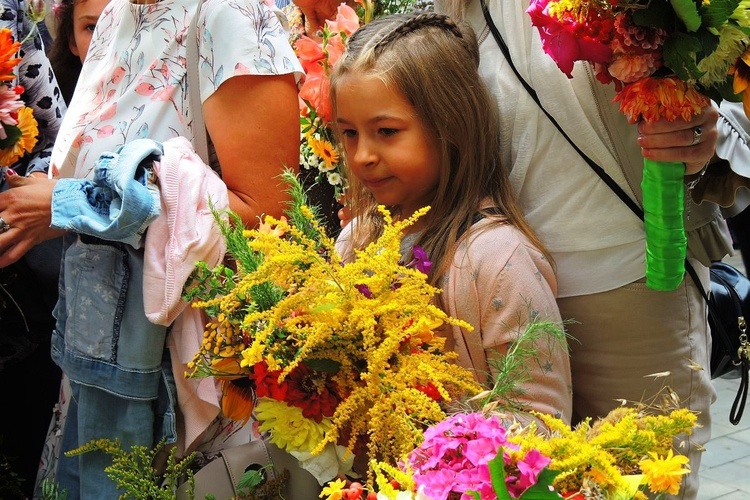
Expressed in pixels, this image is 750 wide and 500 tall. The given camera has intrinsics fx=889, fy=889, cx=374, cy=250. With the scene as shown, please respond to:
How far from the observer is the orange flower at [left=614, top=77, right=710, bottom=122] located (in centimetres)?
142

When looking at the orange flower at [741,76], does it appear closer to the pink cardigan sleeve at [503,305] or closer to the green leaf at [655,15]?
the green leaf at [655,15]

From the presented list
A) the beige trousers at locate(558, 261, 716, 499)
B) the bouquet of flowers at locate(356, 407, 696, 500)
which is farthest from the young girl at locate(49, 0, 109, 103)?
the bouquet of flowers at locate(356, 407, 696, 500)

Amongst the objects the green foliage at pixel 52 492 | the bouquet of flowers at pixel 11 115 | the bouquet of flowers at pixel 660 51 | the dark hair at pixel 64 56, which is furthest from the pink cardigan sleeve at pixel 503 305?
the dark hair at pixel 64 56

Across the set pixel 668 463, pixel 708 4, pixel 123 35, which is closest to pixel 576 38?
pixel 708 4

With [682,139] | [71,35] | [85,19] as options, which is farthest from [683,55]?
[71,35]

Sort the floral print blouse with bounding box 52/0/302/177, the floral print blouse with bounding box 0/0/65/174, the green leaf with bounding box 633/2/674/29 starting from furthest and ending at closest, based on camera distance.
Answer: the floral print blouse with bounding box 0/0/65/174 < the floral print blouse with bounding box 52/0/302/177 < the green leaf with bounding box 633/2/674/29

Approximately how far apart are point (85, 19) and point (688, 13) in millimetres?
1985

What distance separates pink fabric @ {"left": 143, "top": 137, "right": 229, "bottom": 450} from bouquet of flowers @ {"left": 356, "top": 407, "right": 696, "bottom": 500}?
2.40ft

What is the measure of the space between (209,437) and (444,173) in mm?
742

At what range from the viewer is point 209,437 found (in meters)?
1.86

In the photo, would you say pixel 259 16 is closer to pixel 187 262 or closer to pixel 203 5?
pixel 203 5

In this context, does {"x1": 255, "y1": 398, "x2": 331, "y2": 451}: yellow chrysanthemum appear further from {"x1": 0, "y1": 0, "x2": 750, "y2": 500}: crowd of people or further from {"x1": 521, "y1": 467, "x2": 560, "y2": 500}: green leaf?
{"x1": 521, "y1": 467, "x2": 560, "y2": 500}: green leaf

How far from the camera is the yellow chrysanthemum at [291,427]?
1.38m

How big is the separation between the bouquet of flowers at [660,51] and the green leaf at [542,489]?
0.70 m
